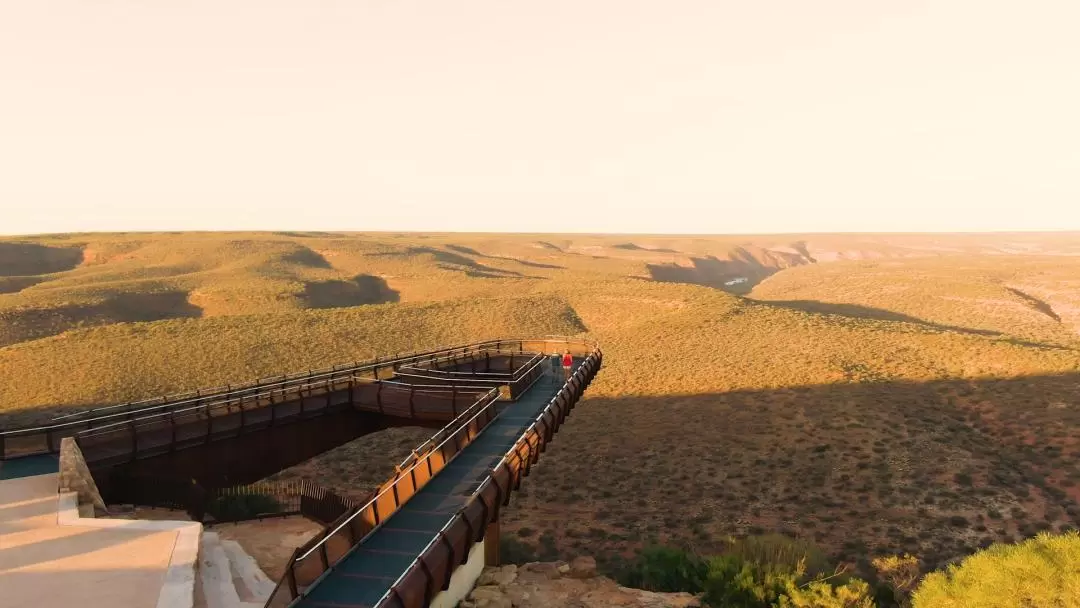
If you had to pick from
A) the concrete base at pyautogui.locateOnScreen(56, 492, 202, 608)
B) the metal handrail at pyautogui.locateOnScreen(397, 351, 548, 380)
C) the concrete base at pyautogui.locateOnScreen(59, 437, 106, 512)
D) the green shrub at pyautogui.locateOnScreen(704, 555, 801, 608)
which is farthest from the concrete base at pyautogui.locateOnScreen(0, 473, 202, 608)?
the metal handrail at pyautogui.locateOnScreen(397, 351, 548, 380)

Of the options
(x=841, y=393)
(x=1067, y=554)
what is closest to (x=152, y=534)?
(x=1067, y=554)

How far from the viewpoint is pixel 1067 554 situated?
47.0 feet

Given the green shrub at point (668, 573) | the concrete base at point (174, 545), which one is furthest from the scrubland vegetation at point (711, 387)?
the concrete base at point (174, 545)

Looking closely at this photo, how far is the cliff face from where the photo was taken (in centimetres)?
1917

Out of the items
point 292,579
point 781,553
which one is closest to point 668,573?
point 781,553

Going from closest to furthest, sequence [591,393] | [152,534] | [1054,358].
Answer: [152,534] < [1054,358] < [591,393]

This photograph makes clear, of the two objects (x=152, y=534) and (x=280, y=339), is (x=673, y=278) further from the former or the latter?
(x=152, y=534)

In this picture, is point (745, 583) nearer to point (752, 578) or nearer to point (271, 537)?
point (752, 578)

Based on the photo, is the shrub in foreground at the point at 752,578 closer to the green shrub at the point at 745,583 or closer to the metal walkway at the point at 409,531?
the green shrub at the point at 745,583

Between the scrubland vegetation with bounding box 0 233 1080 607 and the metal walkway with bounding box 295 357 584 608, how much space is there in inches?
288

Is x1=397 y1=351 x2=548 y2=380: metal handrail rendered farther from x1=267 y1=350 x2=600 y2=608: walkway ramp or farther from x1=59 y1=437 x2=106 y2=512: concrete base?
x1=59 y1=437 x2=106 y2=512: concrete base

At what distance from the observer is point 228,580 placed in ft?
54.8

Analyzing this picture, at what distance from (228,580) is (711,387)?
40.0 meters

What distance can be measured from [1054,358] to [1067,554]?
147 feet
